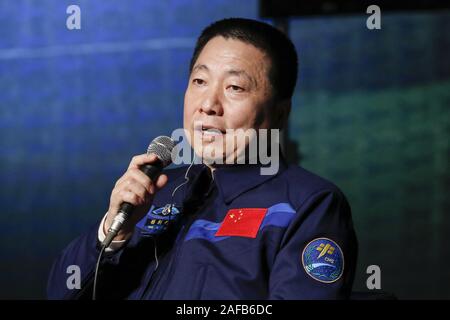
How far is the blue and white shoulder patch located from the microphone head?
0.35 m

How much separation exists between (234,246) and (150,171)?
233 millimetres

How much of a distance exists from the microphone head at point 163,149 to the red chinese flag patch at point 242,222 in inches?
7.2

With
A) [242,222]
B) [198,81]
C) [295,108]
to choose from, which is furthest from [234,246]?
[295,108]

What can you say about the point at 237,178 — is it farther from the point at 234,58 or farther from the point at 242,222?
the point at 234,58

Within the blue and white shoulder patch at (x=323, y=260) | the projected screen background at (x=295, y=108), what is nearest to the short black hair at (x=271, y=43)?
the blue and white shoulder patch at (x=323, y=260)

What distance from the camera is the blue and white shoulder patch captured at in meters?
1.26

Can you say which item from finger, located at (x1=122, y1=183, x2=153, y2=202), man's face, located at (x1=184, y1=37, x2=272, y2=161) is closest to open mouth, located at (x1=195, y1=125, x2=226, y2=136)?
man's face, located at (x1=184, y1=37, x2=272, y2=161)

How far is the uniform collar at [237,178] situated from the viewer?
146 centimetres

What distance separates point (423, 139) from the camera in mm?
2900

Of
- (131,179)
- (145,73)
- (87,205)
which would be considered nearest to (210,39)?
(131,179)

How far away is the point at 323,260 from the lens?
1.26m

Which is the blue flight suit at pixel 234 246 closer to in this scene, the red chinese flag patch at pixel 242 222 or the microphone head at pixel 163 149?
the red chinese flag patch at pixel 242 222
